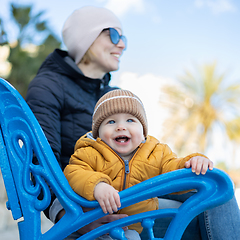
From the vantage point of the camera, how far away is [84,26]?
1.75m

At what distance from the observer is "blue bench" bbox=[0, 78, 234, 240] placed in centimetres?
88

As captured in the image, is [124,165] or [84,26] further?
[84,26]

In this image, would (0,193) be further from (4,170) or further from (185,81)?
(185,81)

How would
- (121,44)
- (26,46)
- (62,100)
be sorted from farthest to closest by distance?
(26,46), (121,44), (62,100)

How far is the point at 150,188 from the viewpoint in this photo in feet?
2.91

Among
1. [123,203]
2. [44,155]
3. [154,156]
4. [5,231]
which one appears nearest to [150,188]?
[123,203]

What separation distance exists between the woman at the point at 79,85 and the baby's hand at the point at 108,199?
1.08ft

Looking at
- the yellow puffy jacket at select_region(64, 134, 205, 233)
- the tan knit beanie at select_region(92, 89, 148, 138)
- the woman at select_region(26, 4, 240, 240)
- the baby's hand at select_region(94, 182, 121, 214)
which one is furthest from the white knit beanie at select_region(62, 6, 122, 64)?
the baby's hand at select_region(94, 182, 121, 214)

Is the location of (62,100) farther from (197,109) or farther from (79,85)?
(197,109)

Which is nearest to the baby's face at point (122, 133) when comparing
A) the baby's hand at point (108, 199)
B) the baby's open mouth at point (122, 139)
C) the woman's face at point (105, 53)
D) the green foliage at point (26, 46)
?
the baby's open mouth at point (122, 139)

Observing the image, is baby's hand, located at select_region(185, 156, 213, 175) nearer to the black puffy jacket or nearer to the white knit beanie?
the black puffy jacket

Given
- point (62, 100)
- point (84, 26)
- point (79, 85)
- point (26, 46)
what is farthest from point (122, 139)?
point (26, 46)

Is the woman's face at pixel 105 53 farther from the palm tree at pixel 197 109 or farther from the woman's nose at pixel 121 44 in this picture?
the palm tree at pixel 197 109

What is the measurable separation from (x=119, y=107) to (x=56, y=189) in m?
0.43
